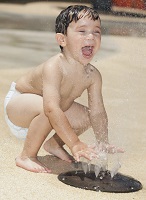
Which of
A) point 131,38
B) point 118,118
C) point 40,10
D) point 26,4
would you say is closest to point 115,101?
point 118,118

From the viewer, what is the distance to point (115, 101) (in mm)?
5309

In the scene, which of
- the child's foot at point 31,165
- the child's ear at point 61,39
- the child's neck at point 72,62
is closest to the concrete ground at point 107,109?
the child's foot at point 31,165

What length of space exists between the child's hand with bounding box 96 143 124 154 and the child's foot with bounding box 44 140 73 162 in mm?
332

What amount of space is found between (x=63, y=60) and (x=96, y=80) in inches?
8.8

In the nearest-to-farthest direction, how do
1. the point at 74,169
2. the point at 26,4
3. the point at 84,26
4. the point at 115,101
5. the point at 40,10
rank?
the point at 84,26 → the point at 74,169 → the point at 115,101 → the point at 40,10 → the point at 26,4

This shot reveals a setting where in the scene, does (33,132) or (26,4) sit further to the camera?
(26,4)

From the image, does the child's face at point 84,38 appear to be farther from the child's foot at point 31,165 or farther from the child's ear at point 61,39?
the child's foot at point 31,165

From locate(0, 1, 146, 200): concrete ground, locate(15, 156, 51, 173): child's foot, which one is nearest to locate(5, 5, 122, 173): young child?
locate(15, 156, 51, 173): child's foot

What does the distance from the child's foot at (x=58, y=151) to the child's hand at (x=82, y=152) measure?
55 cm

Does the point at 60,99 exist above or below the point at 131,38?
above

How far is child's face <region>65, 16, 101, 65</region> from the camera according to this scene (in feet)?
11.0

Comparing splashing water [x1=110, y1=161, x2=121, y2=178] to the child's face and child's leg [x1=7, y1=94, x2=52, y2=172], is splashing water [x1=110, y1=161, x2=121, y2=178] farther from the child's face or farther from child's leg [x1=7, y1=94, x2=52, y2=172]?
the child's face

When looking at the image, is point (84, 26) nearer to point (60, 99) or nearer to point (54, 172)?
point (60, 99)

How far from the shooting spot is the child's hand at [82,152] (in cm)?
311
